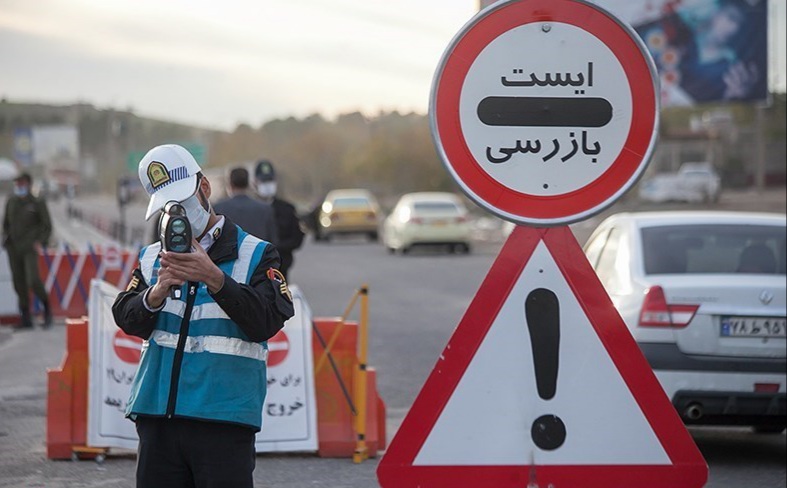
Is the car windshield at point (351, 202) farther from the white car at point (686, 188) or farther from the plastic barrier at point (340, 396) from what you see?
the plastic barrier at point (340, 396)

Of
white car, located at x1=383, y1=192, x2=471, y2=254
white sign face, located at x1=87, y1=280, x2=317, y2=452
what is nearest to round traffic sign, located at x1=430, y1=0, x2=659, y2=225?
white sign face, located at x1=87, y1=280, x2=317, y2=452

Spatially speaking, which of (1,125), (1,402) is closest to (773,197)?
(1,402)

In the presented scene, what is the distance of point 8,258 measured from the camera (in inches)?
687

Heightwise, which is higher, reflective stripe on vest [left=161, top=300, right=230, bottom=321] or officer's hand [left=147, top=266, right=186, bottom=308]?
officer's hand [left=147, top=266, right=186, bottom=308]

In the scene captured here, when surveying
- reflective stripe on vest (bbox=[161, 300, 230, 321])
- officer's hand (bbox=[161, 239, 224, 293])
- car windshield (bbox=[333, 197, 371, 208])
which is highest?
car windshield (bbox=[333, 197, 371, 208])

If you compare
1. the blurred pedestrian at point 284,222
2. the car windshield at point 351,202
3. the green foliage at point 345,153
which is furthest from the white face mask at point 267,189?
the green foliage at point 345,153

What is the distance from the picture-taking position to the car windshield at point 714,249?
8750 mm

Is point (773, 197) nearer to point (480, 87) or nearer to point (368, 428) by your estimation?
point (368, 428)

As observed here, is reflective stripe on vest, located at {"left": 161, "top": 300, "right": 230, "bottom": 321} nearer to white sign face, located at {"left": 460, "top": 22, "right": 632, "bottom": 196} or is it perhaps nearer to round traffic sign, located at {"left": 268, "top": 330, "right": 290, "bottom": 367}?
white sign face, located at {"left": 460, "top": 22, "right": 632, "bottom": 196}

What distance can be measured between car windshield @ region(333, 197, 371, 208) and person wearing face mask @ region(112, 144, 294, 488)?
126 feet

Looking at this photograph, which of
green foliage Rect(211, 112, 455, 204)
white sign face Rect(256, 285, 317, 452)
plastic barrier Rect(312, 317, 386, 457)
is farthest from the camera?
green foliage Rect(211, 112, 455, 204)

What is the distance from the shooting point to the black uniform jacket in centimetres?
389

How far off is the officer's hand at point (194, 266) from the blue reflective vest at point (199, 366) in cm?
23

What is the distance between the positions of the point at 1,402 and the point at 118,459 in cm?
265
